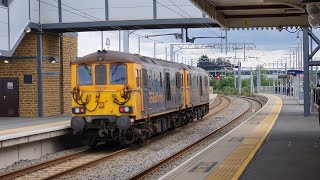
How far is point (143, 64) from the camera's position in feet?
57.3

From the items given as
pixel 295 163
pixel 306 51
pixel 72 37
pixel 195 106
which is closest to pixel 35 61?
pixel 72 37

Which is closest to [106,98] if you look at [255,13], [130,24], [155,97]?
[155,97]

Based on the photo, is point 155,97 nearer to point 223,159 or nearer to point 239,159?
point 223,159

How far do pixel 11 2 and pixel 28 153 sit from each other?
30.5 feet

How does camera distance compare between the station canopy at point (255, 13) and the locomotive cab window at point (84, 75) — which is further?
the locomotive cab window at point (84, 75)

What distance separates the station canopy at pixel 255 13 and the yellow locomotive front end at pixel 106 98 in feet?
10.5

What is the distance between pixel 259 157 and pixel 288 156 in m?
0.69

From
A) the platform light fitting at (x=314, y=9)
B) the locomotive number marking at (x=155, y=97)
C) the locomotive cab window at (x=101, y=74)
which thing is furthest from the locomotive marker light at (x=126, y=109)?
the platform light fitting at (x=314, y=9)

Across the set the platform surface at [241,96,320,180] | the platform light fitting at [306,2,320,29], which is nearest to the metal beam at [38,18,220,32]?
the platform surface at [241,96,320,180]

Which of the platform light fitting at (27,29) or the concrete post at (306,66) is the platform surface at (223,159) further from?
the platform light fitting at (27,29)

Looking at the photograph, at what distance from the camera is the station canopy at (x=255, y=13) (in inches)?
542

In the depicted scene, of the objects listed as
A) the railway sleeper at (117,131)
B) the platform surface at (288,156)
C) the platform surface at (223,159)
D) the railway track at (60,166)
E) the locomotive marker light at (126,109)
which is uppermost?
the locomotive marker light at (126,109)

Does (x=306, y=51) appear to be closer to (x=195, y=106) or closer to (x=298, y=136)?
(x=195, y=106)

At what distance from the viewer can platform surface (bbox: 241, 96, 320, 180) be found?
978 cm
